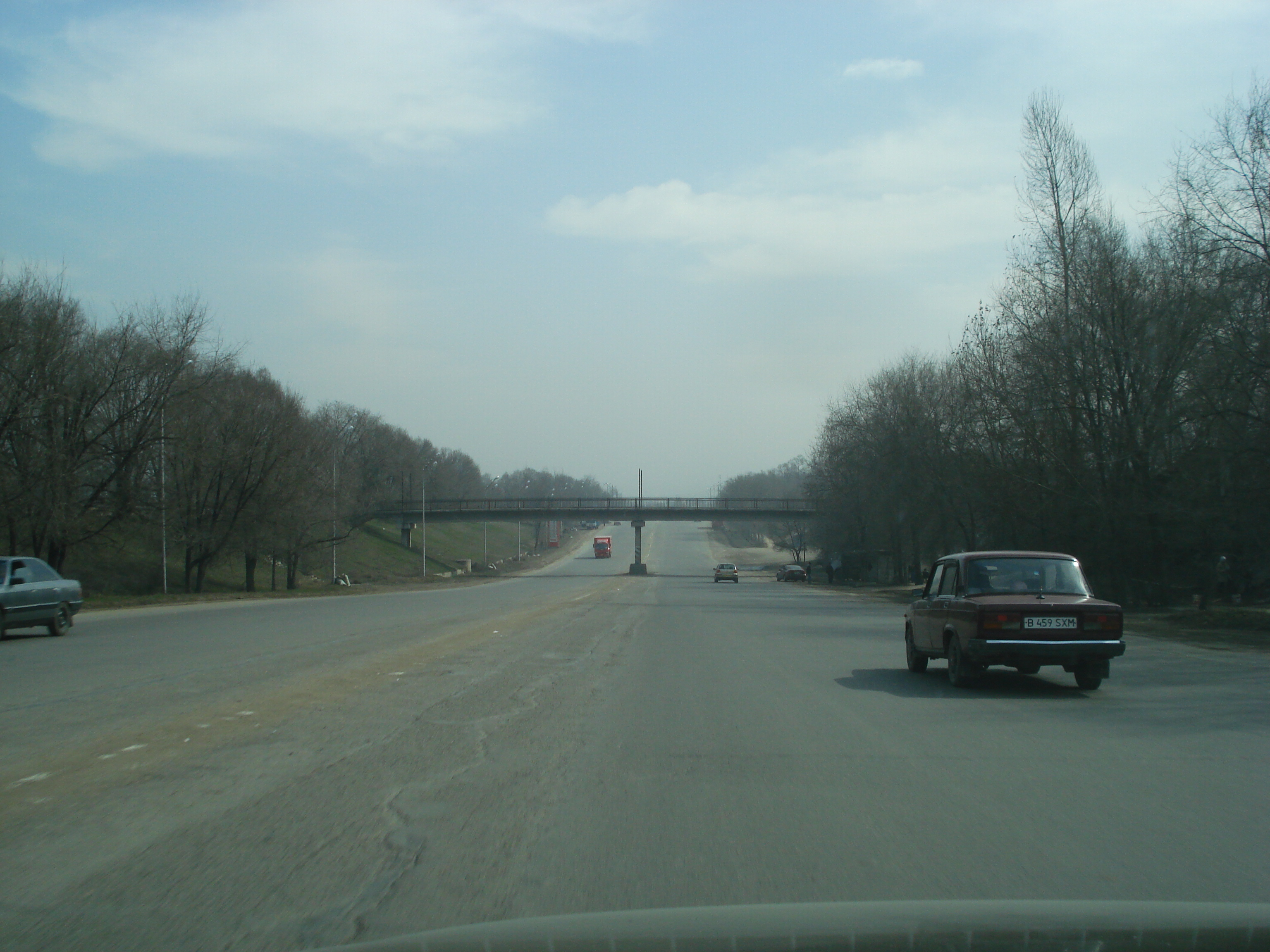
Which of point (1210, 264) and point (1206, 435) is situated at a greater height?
point (1210, 264)

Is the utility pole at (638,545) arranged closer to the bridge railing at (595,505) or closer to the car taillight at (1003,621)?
the bridge railing at (595,505)

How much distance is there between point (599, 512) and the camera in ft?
337

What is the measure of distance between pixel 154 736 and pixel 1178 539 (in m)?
30.0

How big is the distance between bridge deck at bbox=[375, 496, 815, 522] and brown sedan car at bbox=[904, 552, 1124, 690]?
77.3 meters

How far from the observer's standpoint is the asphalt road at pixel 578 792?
4742 millimetres

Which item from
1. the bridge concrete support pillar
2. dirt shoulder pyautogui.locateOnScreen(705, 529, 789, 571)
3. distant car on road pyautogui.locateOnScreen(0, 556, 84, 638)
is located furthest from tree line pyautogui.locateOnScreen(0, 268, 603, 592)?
dirt shoulder pyautogui.locateOnScreen(705, 529, 789, 571)

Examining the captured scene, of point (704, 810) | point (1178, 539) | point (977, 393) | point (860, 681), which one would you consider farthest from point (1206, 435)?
point (704, 810)

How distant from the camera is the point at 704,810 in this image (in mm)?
6398

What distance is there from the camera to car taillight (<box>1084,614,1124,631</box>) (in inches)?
458

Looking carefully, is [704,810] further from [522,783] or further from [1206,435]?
[1206,435]

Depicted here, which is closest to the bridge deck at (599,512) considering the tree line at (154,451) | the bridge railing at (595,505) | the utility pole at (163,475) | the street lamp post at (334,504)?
the bridge railing at (595,505)

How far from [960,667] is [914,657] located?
7.21 ft

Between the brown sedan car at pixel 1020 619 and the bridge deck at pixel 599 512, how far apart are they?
77.3 meters

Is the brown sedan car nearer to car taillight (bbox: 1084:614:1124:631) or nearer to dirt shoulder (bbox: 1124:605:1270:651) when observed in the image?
car taillight (bbox: 1084:614:1124:631)
